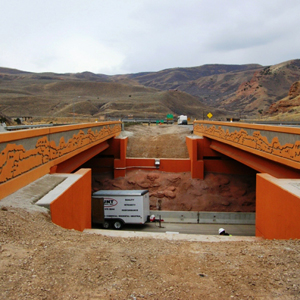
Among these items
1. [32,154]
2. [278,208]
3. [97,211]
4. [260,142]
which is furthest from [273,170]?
[97,211]

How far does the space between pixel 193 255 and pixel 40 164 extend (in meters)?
6.75

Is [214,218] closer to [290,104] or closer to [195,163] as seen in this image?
[195,163]

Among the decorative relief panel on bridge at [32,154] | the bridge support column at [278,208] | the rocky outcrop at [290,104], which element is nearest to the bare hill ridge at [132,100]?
the rocky outcrop at [290,104]

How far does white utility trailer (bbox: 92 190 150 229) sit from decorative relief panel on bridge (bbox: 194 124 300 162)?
7.37 meters

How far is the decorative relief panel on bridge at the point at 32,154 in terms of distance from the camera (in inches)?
303

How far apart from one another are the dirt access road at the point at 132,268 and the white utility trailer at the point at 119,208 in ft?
46.5

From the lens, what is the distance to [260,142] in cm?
1423

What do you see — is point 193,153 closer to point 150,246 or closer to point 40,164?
point 40,164

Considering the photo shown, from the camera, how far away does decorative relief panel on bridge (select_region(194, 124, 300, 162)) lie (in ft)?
35.7

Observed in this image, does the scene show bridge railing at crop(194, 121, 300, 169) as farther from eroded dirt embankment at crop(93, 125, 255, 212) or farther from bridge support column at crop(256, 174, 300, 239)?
eroded dirt embankment at crop(93, 125, 255, 212)

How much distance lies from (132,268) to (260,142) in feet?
37.3

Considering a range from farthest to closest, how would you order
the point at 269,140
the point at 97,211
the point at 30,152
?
the point at 97,211
the point at 269,140
the point at 30,152

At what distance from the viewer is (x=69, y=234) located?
6301 mm

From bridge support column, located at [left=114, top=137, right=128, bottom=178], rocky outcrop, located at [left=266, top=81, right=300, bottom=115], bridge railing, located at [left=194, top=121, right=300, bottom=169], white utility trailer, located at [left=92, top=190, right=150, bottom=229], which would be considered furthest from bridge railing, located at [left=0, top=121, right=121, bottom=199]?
rocky outcrop, located at [left=266, top=81, right=300, bottom=115]
